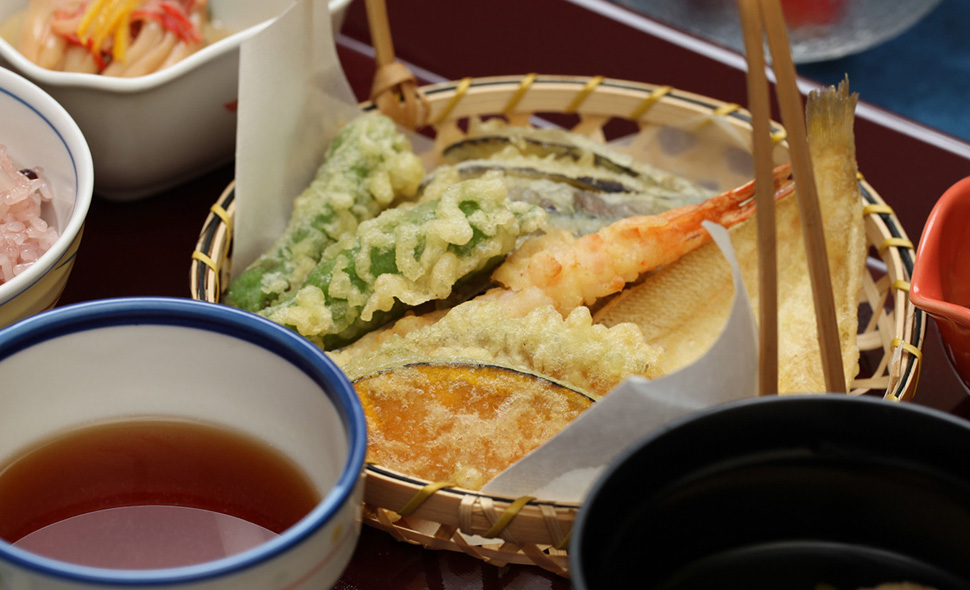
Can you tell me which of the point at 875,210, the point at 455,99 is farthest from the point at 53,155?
the point at 875,210

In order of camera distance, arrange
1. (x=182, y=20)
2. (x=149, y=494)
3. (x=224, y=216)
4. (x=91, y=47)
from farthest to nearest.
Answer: (x=182, y=20), (x=91, y=47), (x=224, y=216), (x=149, y=494)

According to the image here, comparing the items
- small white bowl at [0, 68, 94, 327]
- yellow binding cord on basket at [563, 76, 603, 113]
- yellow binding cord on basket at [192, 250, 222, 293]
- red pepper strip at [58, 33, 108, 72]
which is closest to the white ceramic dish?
small white bowl at [0, 68, 94, 327]

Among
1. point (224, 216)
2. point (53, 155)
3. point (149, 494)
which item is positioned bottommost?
point (149, 494)

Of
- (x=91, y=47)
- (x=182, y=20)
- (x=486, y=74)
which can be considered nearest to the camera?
(x=91, y=47)

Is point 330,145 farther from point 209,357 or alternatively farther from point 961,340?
point 961,340

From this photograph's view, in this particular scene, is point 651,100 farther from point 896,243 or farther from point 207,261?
point 207,261

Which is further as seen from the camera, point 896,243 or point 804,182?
point 896,243

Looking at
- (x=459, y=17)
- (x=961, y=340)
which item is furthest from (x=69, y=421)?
(x=459, y=17)

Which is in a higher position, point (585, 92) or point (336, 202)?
point (585, 92)
